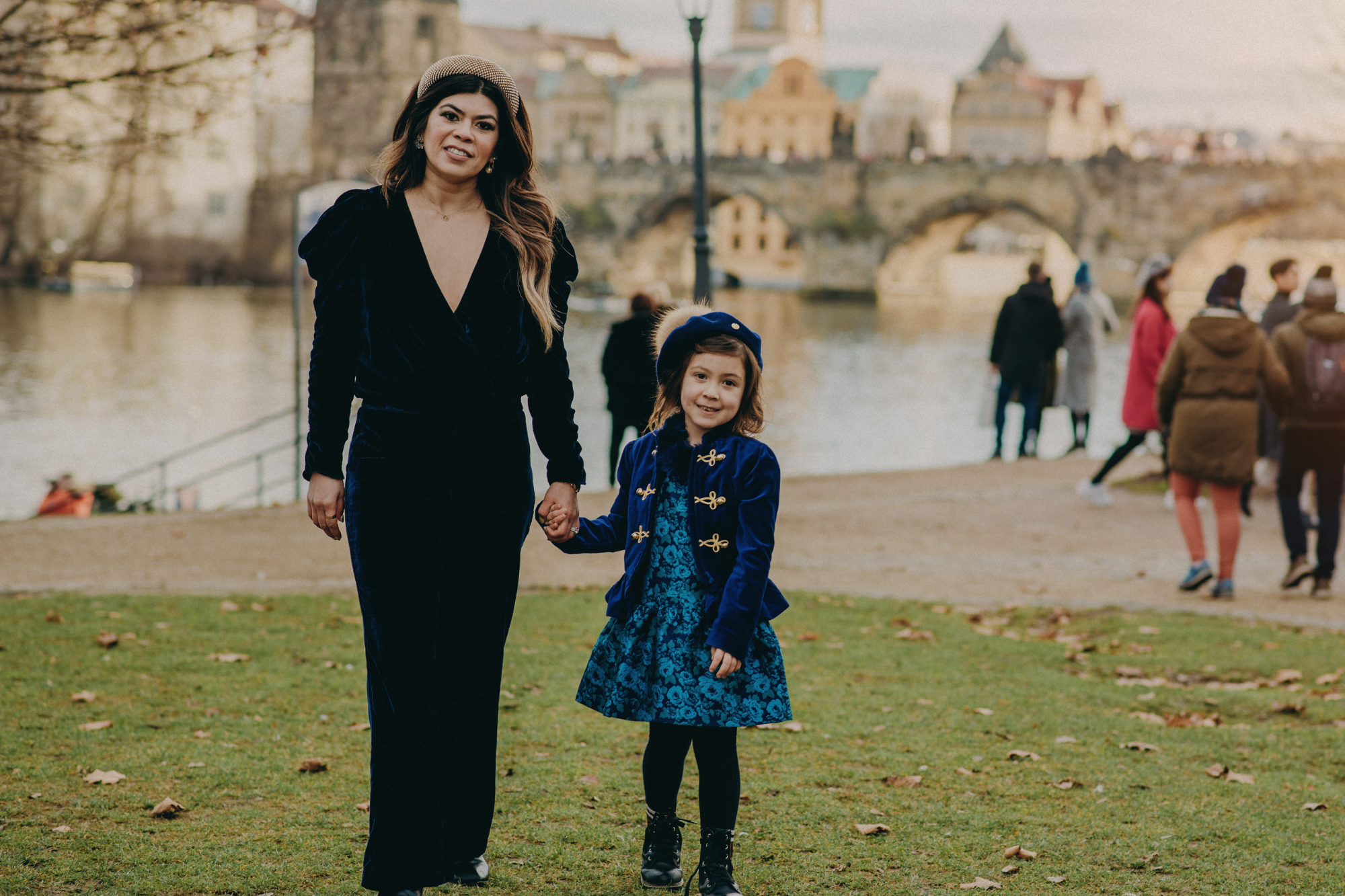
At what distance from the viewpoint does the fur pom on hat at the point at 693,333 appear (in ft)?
11.0

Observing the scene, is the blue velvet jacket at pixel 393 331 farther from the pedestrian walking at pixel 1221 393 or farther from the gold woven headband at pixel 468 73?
the pedestrian walking at pixel 1221 393

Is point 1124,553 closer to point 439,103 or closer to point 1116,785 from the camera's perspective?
point 1116,785

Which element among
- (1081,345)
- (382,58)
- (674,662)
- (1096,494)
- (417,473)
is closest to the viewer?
(417,473)

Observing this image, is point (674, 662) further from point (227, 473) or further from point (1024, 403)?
point (227, 473)

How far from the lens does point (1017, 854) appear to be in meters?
3.79

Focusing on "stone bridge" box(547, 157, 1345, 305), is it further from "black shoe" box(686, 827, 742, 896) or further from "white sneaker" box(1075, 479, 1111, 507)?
"black shoe" box(686, 827, 742, 896)

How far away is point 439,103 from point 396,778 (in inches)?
57.2

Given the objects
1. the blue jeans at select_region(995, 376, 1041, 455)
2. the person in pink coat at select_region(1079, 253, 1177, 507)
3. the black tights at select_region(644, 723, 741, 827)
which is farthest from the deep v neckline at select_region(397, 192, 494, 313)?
the blue jeans at select_region(995, 376, 1041, 455)

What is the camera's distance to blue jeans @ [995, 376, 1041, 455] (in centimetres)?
1383

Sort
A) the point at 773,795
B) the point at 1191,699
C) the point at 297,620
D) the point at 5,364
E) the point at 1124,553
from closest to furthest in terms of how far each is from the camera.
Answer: the point at 773,795, the point at 1191,699, the point at 297,620, the point at 1124,553, the point at 5,364

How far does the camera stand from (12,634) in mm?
6043

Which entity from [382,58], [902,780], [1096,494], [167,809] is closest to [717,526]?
[902,780]

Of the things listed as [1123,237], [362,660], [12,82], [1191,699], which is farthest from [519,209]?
[1123,237]

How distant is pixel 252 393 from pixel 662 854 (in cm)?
3159
